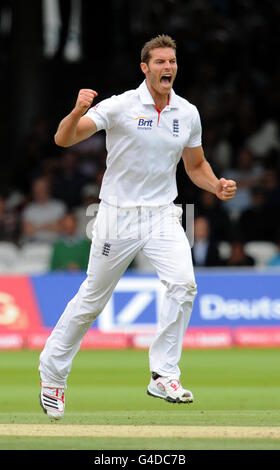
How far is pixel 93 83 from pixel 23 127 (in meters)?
1.62

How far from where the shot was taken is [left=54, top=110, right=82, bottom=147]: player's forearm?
19.7ft

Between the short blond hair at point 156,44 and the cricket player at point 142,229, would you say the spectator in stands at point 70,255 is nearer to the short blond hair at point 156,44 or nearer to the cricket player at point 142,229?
the cricket player at point 142,229

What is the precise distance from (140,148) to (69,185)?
8358 millimetres

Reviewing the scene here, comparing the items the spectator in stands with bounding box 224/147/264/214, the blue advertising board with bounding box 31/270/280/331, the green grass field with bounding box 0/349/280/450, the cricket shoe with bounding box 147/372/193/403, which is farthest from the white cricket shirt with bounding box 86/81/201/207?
the spectator in stands with bounding box 224/147/264/214

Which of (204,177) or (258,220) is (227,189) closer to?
(204,177)

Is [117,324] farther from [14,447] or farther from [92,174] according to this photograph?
[14,447]

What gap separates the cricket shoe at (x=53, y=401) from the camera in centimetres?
636

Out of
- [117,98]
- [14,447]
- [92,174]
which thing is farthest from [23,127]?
[14,447]

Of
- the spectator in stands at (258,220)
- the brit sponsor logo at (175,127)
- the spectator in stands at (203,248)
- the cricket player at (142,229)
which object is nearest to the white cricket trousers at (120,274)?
the cricket player at (142,229)

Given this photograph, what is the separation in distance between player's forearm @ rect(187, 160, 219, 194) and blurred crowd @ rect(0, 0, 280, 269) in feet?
18.6

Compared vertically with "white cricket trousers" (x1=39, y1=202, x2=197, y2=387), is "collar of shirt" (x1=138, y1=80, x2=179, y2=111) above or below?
above

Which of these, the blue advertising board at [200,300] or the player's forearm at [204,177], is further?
the blue advertising board at [200,300]

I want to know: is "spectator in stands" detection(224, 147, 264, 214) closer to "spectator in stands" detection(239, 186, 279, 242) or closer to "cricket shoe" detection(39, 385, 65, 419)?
"spectator in stands" detection(239, 186, 279, 242)

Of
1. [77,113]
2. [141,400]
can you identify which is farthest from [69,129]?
[141,400]
